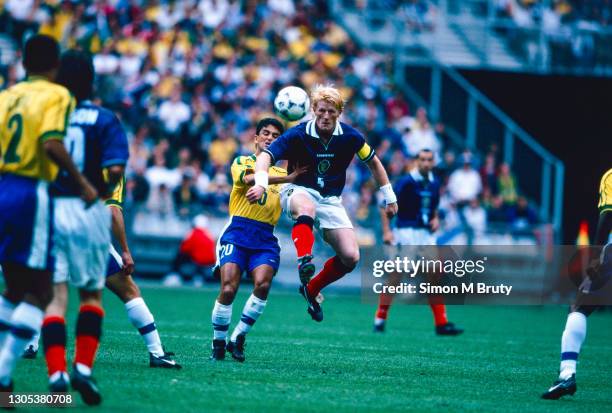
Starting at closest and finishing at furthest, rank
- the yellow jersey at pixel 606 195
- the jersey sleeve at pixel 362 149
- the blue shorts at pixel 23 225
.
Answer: the blue shorts at pixel 23 225 → the yellow jersey at pixel 606 195 → the jersey sleeve at pixel 362 149

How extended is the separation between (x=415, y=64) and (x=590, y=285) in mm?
19050

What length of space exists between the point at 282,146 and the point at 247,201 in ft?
2.07

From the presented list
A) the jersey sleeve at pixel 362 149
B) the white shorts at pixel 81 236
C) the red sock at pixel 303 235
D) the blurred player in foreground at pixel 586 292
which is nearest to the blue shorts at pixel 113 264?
the white shorts at pixel 81 236

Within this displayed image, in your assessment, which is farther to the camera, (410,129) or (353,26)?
(353,26)

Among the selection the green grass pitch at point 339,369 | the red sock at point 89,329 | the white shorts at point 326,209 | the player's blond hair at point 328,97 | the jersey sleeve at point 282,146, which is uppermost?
the player's blond hair at point 328,97

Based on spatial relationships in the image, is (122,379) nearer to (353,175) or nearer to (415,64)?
(353,175)

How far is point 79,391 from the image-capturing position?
6.96 meters

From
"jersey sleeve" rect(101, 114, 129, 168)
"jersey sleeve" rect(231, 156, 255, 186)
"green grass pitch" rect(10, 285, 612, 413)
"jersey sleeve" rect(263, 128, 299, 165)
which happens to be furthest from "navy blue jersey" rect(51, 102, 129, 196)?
"jersey sleeve" rect(231, 156, 255, 186)

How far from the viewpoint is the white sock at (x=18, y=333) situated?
6805 mm

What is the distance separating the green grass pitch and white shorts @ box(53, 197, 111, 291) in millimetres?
854

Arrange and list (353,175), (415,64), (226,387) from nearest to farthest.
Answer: (226,387) < (353,175) < (415,64)

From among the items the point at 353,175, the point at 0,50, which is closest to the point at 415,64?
the point at 353,175

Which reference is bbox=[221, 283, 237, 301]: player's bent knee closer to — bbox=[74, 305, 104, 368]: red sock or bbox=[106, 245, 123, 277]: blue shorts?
bbox=[106, 245, 123, 277]: blue shorts

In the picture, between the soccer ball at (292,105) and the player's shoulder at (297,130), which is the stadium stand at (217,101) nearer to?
the soccer ball at (292,105)
